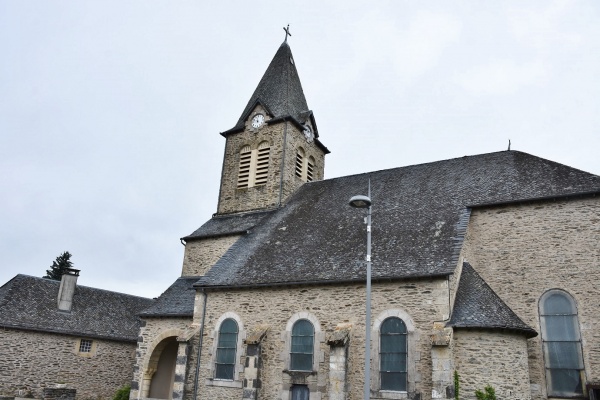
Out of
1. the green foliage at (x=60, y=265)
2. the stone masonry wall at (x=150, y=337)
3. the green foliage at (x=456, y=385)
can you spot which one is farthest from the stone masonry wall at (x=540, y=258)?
the green foliage at (x=60, y=265)

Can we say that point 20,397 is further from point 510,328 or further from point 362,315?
point 510,328

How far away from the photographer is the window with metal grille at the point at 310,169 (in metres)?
26.7

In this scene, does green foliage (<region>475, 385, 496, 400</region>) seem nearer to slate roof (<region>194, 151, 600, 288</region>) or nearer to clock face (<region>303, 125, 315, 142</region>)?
slate roof (<region>194, 151, 600, 288</region>)

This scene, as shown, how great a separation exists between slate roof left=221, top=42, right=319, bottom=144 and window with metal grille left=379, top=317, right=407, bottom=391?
1370cm

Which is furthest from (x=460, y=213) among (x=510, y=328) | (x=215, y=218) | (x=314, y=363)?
(x=215, y=218)

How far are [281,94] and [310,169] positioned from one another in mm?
4526

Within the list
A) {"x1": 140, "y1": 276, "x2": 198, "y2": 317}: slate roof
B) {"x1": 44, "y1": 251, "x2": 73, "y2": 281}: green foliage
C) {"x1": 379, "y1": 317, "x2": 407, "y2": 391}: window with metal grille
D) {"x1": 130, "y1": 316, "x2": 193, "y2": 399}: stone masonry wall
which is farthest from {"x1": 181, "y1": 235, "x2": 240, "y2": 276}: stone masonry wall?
{"x1": 44, "y1": 251, "x2": 73, "y2": 281}: green foliage

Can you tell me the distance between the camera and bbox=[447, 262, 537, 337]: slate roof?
526 inches

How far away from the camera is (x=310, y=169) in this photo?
27078 millimetres

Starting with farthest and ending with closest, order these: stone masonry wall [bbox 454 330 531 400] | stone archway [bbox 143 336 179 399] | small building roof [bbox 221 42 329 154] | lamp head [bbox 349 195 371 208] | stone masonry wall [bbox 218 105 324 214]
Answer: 1. small building roof [bbox 221 42 329 154]
2. stone masonry wall [bbox 218 105 324 214]
3. stone archway [bbox 143 336 179 399]
4. stone masonry wall [bbox 454 330 531 400]
5. lamp head [bbox 349 195 371 208]

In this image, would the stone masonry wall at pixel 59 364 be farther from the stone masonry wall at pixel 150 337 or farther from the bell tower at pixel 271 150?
the bell tower at pixel 271 150

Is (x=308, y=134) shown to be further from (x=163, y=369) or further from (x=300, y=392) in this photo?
(x=300, y=392)

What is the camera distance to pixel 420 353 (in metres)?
14.0

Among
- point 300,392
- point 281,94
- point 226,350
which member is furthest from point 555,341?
point 281,94
